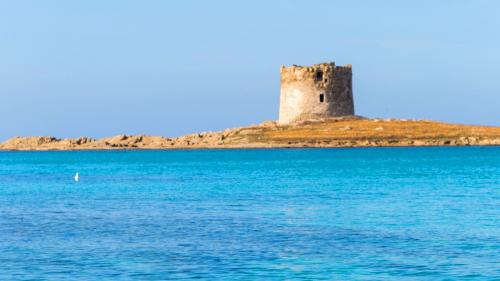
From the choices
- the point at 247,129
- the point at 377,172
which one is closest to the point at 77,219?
the point at 377,172

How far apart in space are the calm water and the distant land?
41.2m

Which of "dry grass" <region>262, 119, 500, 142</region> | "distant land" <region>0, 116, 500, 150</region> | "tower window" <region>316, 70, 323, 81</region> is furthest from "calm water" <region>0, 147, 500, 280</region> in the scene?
"tower window" <region>316, 70, 323, 81</region>

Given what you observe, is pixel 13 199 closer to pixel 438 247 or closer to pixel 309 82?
pixel 438 247

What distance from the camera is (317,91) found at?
8962cm

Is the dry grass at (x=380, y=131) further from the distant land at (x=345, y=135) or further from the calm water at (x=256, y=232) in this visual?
the calm water at (x=256, y=232)

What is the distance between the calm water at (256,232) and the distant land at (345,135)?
41.2 meters

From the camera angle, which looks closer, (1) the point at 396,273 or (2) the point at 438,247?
(1) the point at 396,273

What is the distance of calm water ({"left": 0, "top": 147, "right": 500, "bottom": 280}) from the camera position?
1764 cm

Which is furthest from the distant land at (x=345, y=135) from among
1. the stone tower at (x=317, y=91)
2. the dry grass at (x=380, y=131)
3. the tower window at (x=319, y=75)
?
the tower window at (x=319, y=75)

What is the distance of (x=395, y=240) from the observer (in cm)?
2108

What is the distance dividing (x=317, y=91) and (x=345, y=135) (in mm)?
7487

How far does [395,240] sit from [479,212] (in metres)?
6.72

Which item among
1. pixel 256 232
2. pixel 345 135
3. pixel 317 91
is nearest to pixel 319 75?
pixel 317 91

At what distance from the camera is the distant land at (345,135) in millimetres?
83625
